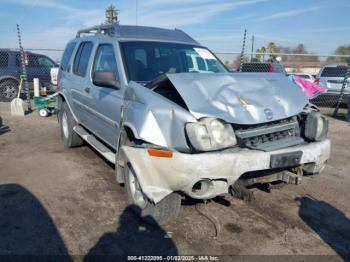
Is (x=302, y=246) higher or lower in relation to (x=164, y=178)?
lower

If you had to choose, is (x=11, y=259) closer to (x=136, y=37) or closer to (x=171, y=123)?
(x=171, y=123)

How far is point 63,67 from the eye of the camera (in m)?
6.62

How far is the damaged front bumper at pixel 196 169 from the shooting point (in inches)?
113

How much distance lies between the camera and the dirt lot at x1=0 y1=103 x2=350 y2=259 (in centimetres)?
319

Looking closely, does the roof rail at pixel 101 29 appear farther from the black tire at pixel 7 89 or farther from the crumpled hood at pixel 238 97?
the black tire at pixel 7 89

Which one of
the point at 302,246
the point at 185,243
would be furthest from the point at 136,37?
the point at 302,246

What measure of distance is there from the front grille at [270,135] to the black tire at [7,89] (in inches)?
477

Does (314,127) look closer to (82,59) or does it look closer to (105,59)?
(105,59)

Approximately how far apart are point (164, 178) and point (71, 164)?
3.02m

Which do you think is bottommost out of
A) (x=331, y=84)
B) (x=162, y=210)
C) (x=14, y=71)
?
(x=162, y=210)

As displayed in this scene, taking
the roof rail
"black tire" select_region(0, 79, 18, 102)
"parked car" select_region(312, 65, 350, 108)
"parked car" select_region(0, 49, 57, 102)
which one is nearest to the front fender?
the roof rail

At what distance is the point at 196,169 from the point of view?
2.86 metres

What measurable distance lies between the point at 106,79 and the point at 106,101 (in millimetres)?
524

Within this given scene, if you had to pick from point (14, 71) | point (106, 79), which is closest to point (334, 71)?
point (106, 79)
